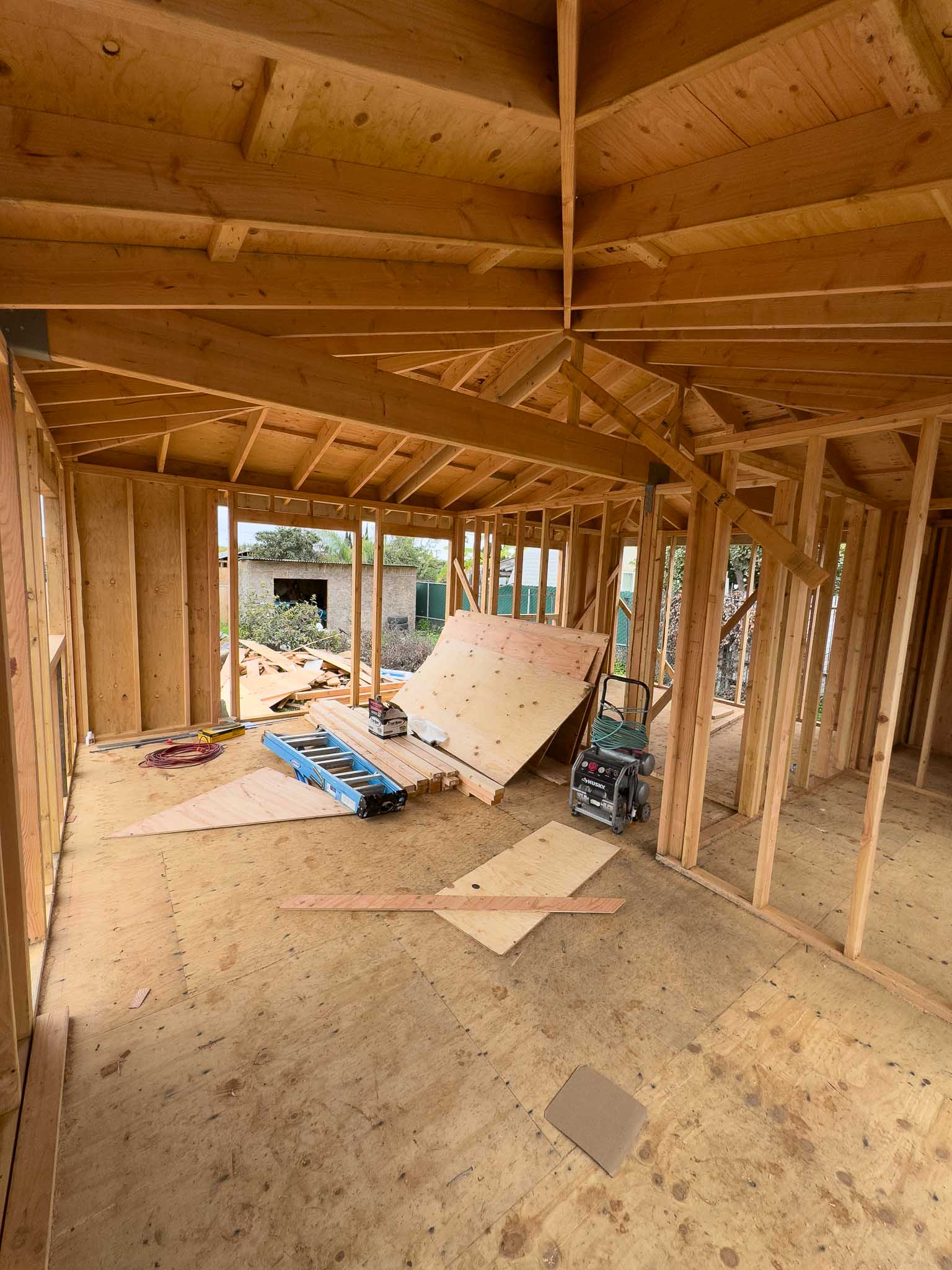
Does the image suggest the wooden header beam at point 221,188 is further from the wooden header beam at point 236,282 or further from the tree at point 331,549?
the tree at point 331,549

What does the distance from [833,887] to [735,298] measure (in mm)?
3811

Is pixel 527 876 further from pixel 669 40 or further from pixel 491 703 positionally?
pixel 669 40

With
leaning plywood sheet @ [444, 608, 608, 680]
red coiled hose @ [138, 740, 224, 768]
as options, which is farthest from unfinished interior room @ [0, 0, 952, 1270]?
leaning plywood sheet @ [444, 608, 608, 680]

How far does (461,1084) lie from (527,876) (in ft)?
5.03

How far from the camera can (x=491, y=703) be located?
19.4ft

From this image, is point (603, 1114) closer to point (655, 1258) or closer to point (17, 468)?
point (655, 1258)

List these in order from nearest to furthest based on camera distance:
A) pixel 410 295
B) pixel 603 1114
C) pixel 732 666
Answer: pixel 603 1114
pixel 410 295
pixel 732 666

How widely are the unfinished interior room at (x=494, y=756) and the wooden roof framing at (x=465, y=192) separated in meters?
0.01

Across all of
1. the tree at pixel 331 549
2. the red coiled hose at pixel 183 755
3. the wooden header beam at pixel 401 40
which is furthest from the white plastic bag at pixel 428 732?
the tree at pixel 331 549

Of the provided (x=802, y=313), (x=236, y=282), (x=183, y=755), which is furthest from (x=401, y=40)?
(x=183, y=755)

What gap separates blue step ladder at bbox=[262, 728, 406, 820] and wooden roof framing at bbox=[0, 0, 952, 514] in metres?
2.95

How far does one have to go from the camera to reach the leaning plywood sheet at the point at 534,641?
5480 millimetres

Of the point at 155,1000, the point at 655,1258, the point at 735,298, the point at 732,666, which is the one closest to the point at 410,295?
the point at 735,298

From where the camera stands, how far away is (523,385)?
4.25 meters
